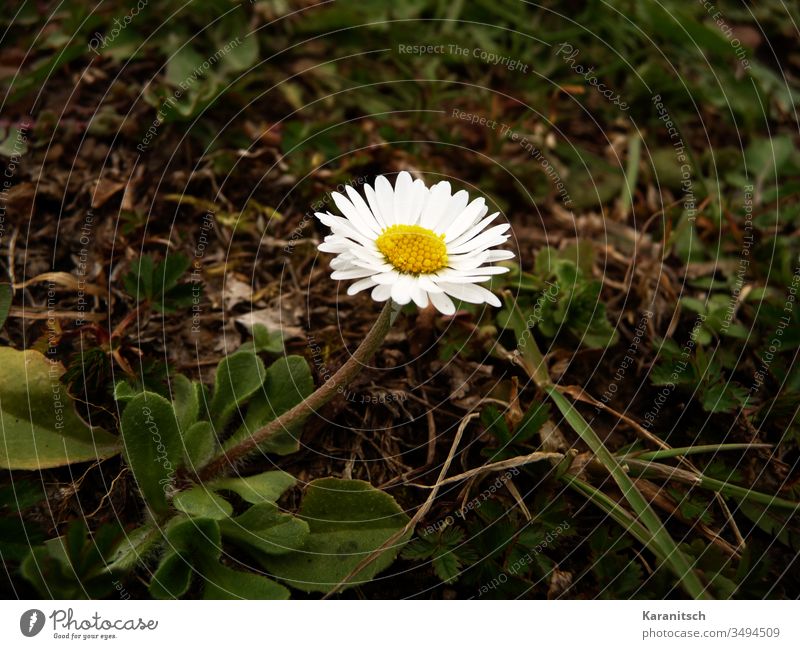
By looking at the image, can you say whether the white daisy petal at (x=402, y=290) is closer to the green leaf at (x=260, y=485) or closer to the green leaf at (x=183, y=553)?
the green leaf at (x=260, y=485)

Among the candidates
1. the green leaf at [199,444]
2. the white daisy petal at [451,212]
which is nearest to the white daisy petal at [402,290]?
the white daisy petal at [451,212]

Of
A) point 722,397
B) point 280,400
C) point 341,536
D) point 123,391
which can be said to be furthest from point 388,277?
point 722,397

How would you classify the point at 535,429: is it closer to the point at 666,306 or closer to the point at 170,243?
the point at 666,306

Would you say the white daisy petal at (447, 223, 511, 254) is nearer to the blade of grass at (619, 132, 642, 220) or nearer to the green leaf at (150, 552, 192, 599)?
the green leaf at (150, 552, 192, 599)

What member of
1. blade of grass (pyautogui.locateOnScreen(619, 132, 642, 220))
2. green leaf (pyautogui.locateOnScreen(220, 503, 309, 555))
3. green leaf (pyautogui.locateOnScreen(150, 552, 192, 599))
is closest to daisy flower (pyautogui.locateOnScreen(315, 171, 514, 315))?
green leaf (pyautogui.locateOnScreen(220, 503, 309, 555))

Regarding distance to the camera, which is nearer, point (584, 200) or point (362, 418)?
point (362, 418)
